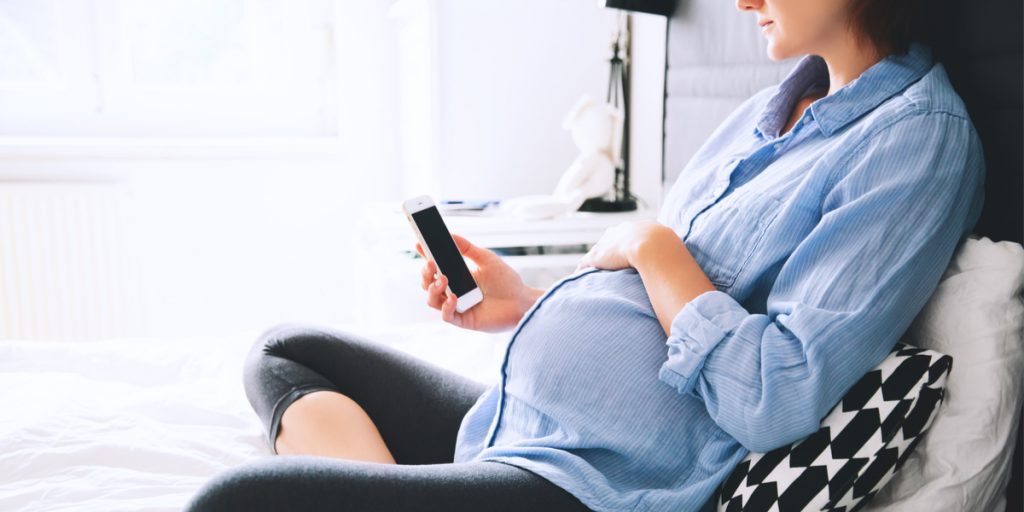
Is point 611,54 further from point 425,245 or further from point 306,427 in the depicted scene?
point 306,427

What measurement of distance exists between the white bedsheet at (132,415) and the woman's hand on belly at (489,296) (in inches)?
5.3

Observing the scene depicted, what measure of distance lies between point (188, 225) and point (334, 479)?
77.9 inches

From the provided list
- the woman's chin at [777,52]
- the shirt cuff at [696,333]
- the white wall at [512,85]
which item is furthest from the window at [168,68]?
the shirt cuff at [696,333]

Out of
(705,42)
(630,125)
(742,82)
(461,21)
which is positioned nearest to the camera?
(742,82)

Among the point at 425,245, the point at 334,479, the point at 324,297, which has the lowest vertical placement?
the point at 324,297

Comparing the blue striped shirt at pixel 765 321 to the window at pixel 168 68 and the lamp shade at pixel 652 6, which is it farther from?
the window at pixel 168 68

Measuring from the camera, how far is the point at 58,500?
945 millimetres

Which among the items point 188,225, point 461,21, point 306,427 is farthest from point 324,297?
point 306,427

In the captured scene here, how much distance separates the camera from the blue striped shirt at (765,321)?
0.79 meters

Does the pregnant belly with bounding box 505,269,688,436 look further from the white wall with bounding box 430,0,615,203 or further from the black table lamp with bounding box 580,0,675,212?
Answer: the white wall with bounding box 430,0,615,203

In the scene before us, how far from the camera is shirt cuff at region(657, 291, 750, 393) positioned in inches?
31.6

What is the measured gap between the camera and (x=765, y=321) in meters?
0.82

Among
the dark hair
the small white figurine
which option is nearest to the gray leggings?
the dark hair

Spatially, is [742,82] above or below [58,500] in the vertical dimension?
above
